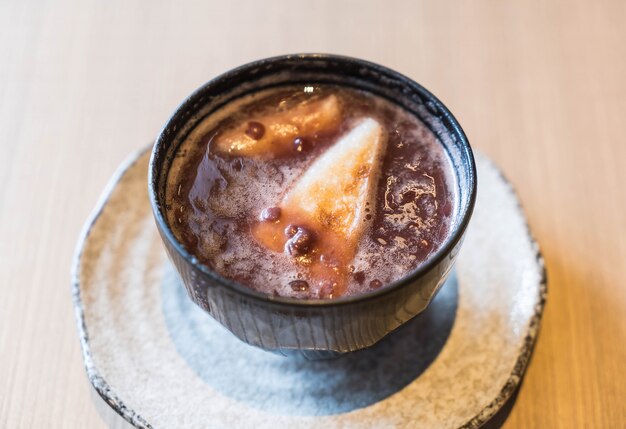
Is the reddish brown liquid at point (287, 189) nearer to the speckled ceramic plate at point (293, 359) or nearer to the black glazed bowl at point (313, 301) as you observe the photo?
the black glazed bowl at point (313, 301)

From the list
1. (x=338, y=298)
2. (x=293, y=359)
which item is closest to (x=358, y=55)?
(x=293, y=359)

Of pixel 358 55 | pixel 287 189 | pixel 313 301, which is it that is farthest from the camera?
pixel 358 55

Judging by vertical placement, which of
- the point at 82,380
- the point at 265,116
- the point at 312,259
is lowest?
the point at 82,380

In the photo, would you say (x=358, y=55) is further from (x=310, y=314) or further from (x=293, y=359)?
(x=310, y=314)

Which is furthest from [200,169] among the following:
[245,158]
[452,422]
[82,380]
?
[452,422]

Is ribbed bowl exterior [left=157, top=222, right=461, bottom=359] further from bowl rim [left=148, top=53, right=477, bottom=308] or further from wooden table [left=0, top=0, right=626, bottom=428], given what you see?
wooden table [left=0, top=0, right=626, bottom=428]

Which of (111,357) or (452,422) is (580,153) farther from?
(111,357)
